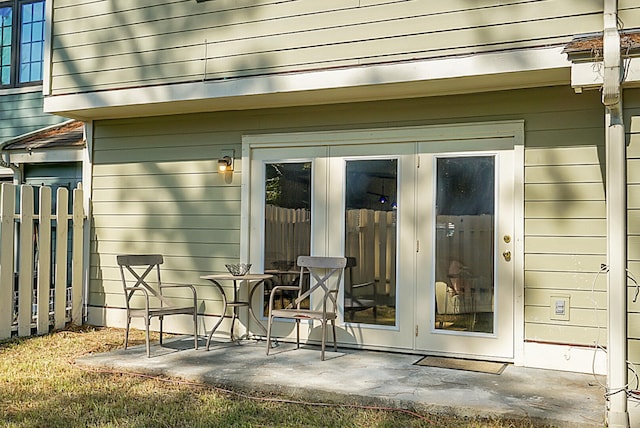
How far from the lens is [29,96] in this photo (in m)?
9.33

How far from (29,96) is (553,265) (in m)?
7.66

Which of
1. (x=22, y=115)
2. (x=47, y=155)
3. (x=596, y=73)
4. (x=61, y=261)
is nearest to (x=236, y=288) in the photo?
(x=61, y=261)

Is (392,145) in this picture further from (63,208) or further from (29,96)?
(29,96)

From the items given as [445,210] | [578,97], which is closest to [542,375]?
[445,210]

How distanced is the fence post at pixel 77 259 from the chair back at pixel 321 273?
2504mm

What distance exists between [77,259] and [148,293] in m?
1.54

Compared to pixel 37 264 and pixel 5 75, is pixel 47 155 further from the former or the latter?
pixel 5 75

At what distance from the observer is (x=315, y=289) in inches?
229

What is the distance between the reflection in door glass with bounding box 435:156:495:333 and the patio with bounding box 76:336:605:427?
50 centimetres

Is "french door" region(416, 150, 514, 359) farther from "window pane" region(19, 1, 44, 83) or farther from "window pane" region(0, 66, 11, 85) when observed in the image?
"window pane" region(0, 66, 11, 85)

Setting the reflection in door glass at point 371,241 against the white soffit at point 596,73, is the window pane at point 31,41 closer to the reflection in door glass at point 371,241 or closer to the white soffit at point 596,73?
the reflection in door glass at point 371,241

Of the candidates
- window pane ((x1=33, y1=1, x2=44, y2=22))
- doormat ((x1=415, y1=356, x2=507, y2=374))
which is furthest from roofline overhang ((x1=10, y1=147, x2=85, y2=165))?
doormat ((x1=415, y1=356, x2=507, y2=374))

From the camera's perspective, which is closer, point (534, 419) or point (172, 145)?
point (534, 419)

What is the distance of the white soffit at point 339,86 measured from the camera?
4816 millimetres
